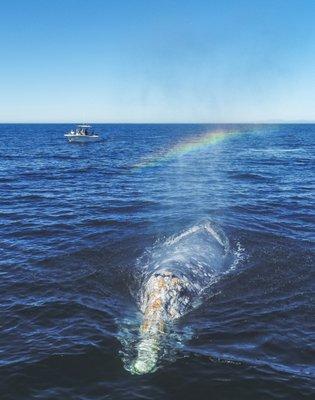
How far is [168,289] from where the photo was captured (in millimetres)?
15883

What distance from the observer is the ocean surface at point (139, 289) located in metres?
11.7

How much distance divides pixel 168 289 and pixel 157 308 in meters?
1.07

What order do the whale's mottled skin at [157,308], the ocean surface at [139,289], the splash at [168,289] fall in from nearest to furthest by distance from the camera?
the ocean surface at [139,289] < the whale's mottled skin at [157,308] < the splash at [168,289]

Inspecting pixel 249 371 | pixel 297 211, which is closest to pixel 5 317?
pixel 249 371

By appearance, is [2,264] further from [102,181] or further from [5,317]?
[102,181]

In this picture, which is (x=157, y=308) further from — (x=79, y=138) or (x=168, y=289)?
(x=79, y=138)

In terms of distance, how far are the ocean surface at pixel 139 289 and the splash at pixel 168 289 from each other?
0.26 ft

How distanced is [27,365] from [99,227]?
14.3m

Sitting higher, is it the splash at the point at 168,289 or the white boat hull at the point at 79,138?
the white boat hull at the point at 79,138

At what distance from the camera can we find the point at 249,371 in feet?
39.4

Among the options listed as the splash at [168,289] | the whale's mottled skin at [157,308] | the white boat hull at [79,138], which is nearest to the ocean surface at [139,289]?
the splash at [168,289]

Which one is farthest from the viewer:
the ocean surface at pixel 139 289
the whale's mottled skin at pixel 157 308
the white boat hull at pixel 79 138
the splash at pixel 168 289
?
the white boat hull at pixel 79 138

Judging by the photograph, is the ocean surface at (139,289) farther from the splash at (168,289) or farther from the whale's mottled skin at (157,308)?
the whale's mottled skin at (157,308)

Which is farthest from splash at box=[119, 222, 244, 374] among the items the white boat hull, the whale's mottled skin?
the white boat hull
